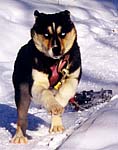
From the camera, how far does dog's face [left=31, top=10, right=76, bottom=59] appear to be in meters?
5.04

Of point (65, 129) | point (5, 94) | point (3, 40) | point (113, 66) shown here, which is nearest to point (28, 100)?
point (65, 129)

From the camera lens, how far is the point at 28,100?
5520mm

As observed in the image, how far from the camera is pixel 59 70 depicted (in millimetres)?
5273

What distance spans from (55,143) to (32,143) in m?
0.26

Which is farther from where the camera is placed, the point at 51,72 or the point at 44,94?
the point at 51,72

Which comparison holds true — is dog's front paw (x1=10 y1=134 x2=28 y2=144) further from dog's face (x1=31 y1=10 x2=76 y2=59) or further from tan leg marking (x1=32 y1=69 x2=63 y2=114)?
dog's face (x1=31 y1=10 x2=76 y2=59)

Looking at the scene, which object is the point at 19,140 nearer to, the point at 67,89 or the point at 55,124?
the point at 55,124

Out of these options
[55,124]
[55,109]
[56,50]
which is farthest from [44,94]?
[55,124]

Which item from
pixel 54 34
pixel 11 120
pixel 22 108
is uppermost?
pixel 54 34

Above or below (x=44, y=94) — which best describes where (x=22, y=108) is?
below

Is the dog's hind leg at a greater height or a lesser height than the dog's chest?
lesser

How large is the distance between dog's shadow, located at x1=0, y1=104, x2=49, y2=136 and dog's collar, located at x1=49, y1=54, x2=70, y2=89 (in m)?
0.84

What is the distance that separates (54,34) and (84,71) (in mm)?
3492

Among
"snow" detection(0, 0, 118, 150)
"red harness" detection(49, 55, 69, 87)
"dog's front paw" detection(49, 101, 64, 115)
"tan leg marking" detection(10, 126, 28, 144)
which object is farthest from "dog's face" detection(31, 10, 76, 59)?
"tan leg marking" detection(10, 126, 28, 144)
